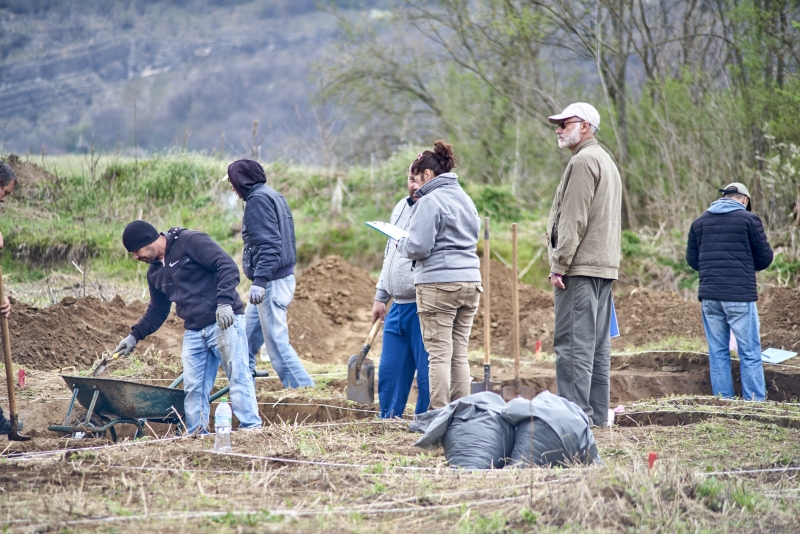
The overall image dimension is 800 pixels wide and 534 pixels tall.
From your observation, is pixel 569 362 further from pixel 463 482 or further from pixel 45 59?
pixel 45 59

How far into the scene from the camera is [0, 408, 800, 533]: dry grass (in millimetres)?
3516

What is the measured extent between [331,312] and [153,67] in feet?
131

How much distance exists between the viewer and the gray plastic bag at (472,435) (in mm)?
4438

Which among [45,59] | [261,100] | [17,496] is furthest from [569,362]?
[45,59]

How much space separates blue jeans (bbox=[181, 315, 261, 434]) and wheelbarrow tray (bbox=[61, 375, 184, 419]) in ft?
0.41

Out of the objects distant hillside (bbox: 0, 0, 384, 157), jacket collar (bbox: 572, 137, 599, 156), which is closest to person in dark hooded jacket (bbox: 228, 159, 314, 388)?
jacket collar (bbox: 572, 137, 599, 156)

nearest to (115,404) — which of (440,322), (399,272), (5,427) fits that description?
(5,427)

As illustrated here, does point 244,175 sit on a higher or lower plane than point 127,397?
higher

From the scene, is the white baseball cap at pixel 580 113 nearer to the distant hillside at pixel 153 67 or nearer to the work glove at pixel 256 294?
the work glove at pixel 256 294

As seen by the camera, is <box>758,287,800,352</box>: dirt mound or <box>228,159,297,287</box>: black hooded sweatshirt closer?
<box>228,159,297,287</box>: black hooded sweatshirt

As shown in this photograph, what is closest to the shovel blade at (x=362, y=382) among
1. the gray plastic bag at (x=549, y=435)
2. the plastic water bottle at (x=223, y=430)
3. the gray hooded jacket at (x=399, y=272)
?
the gray hooded jacket at (x=399, y=272)

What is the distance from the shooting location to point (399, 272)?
5.96 m

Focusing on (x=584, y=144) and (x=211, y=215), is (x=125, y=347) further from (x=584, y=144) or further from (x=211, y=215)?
(x=211, y=215)

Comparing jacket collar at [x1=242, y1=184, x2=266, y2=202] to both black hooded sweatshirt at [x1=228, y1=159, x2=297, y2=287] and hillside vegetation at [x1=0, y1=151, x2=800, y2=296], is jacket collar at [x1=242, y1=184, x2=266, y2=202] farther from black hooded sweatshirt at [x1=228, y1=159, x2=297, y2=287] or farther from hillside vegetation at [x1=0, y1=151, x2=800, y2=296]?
hillside vegetation at [x1=0, y1=151, x2=800, y2=296]
